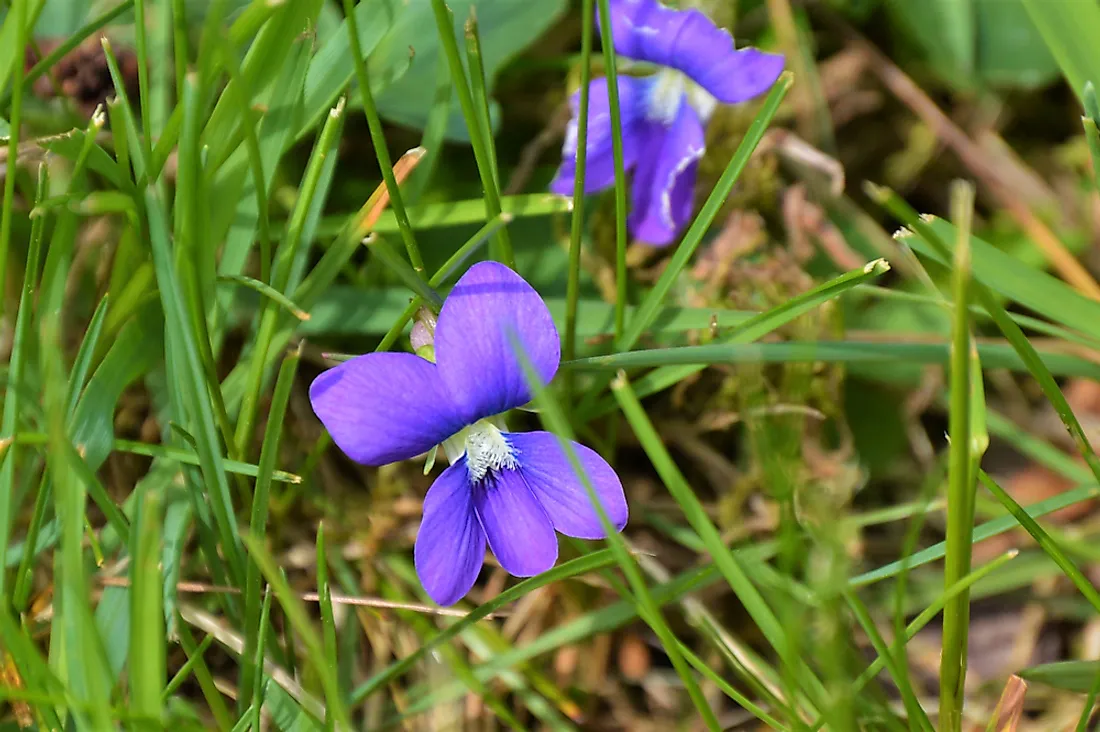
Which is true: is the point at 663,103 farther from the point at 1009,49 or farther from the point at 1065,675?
the point at 1065,675

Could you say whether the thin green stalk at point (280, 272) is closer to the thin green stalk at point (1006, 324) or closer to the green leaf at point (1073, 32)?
the thin green stalk at point (1006, 324)

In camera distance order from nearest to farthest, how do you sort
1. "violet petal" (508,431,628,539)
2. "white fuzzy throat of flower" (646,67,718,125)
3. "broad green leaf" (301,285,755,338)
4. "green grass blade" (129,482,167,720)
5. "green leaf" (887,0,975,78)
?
"green grass blade" (129,482,167,720) < "violet petal" (508,431,628,539) < "broad green leaf" (301,285,755,338) < "white fuzzy throat of flower" (646,67,718,125) < "green leaf" (887,0,975,78)

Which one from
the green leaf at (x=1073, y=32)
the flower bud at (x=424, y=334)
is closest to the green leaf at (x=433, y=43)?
the flower bud at (x=424, y=334)

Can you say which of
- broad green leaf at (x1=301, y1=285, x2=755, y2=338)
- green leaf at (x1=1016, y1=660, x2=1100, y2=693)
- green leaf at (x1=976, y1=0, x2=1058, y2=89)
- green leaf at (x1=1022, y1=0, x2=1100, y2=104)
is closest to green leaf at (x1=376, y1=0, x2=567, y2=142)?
broad green leaf at (x1=301, y1=285, x2=755, y2=338)

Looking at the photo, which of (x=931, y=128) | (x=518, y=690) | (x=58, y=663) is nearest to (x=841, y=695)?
(x=518, y=690)

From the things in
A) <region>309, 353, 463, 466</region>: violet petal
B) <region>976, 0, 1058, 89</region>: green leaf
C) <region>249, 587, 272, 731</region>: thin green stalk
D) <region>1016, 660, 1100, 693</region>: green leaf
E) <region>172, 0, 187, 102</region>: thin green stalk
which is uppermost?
<region>172, 0, 187, 102</region>: thin green stalk

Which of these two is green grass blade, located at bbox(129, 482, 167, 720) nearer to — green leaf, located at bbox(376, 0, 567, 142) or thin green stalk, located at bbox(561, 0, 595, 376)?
thin green stalk, located at bbox(561, 0, 595, 376)

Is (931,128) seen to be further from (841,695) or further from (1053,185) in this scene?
(841,695)
